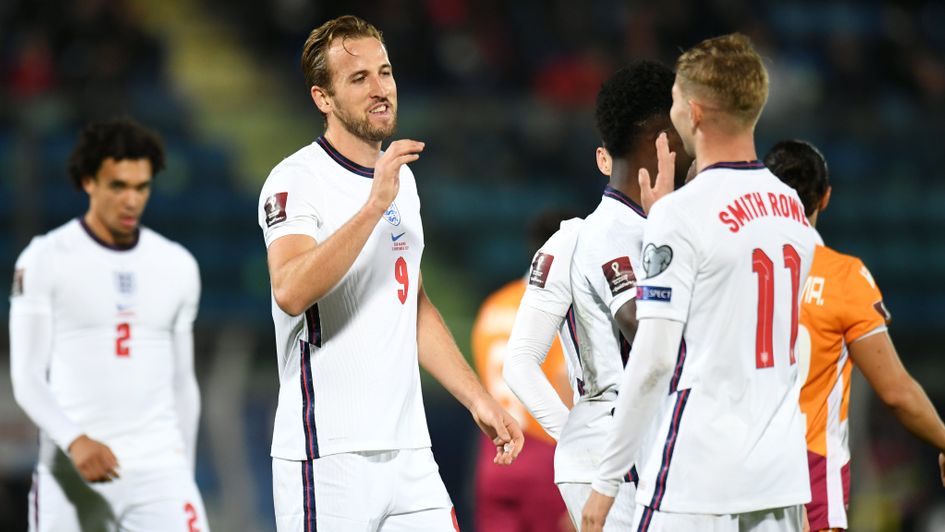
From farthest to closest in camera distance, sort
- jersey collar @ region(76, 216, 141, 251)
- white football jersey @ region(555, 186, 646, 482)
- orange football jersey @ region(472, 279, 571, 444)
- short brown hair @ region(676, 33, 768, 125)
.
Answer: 1. orange football jersey @ region(472, 279, 571, 444)
2. jersey collar @ region(76, 216, 141, 251)
3. white football jersey @ region(555, 186, 646, 482)
4. short brown hair @ region(676, 33, 768, 125)

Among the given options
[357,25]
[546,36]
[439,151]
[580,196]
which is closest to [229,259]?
[439,151]

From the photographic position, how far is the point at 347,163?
4.20 m

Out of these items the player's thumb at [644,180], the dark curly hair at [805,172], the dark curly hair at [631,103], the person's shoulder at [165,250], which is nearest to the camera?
the player's thumb at [644,180]

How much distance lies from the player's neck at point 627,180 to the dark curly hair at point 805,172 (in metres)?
1.08

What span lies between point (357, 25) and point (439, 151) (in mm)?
6921

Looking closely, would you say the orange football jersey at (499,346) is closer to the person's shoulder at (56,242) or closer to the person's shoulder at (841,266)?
the person's shoulder at (841,266)

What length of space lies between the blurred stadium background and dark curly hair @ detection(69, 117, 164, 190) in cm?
252

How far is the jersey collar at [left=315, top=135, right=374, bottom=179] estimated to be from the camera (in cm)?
420

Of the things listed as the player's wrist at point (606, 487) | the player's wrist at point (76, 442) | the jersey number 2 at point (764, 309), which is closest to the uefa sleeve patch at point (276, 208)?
the player's wrist at point (606, 487)

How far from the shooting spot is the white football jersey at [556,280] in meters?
4.21

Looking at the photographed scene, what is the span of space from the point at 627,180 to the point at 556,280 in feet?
1.30

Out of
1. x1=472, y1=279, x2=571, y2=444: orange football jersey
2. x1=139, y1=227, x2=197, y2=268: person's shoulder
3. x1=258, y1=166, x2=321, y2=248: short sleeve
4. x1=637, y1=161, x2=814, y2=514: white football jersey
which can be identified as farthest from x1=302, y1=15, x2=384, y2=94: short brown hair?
x1=472, y1=279, x2=571, y2=444: orange football jersey

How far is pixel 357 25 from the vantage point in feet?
14.0

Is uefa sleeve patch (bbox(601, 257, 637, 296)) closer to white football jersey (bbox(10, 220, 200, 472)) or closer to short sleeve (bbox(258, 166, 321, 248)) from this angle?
short sleeve (bbox(258, 166, 321, 248))
